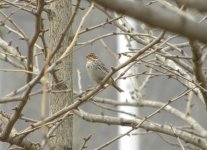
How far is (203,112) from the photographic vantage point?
7355mm

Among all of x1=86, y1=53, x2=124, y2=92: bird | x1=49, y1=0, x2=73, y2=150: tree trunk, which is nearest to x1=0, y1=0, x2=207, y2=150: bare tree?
x1=49, y1=0, x2=73, y2=150: tree trunk

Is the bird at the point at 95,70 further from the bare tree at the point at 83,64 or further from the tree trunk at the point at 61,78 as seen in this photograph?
the tree trunk at the point at 61,78

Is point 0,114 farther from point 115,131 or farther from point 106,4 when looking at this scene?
point 115,131

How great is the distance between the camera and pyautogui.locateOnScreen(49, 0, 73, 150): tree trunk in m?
3.21

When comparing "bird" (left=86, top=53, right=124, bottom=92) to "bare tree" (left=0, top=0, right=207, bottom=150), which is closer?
"bare tree" (left=0, top=0, right=207, bottom=150)

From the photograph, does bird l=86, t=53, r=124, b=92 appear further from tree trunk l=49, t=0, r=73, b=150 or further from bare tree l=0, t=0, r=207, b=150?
tree trunk l=49, t=0, r=73, b=150

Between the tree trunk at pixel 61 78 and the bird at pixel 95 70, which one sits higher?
the bird at pixel 95 70

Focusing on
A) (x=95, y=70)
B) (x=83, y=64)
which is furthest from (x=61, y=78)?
(x=83, y=64)

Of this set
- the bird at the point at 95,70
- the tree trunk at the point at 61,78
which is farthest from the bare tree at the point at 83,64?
the bird at the point at 95,70

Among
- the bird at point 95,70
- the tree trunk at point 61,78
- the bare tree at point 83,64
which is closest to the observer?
the bare tree at point 83,64

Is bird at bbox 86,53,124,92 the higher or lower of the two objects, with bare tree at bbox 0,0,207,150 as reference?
higher

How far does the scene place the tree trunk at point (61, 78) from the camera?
3209mm

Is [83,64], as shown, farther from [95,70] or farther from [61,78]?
[61,78]

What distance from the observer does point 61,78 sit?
3.33 metres
